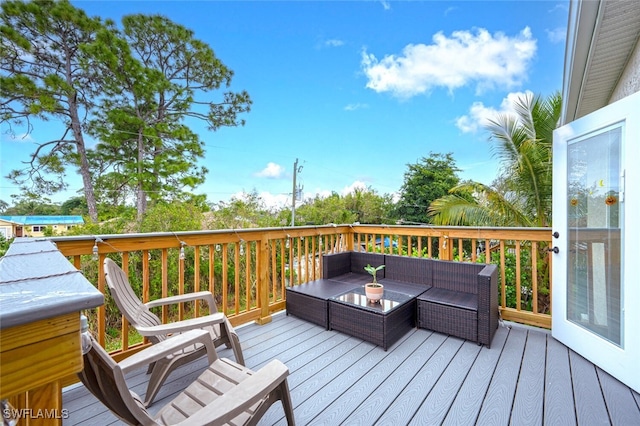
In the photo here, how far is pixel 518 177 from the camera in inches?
220

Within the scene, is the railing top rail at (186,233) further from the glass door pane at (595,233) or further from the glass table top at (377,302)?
the glass door pane at (595,233)

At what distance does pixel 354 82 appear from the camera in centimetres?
1040

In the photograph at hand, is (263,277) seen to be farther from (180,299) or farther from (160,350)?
(160,350)

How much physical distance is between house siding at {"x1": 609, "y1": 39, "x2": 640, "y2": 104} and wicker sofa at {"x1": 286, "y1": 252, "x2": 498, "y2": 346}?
1.99 metres

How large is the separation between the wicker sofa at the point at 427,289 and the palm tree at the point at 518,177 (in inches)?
130

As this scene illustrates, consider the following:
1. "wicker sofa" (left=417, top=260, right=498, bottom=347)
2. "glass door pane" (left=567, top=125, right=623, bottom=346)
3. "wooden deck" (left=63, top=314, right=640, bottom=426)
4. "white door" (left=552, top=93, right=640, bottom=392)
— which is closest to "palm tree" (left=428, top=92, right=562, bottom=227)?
"white door" (left=552, top=93, right=640, bottom=392)

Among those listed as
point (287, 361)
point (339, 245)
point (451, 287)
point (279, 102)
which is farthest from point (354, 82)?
point (287, 361)

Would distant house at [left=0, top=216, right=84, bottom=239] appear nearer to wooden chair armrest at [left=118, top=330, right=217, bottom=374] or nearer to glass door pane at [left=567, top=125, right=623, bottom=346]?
wooden chair armrest at [left=118, top=330, right=217, bottom=374]

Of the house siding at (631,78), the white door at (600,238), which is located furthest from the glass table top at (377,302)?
the house siding at (631,78)

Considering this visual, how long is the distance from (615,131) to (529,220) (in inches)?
153

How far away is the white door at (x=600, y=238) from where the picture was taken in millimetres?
2047

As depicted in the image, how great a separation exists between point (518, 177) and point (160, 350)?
6.38m

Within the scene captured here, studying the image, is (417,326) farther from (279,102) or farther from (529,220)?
(279,102)

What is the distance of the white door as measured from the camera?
205 centimetres
